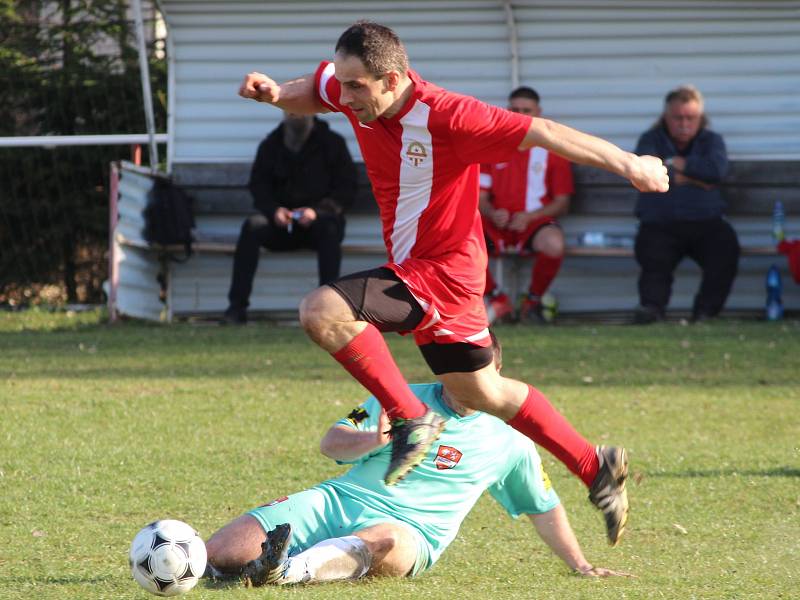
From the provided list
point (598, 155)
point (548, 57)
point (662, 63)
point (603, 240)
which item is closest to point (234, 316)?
point (603, 240)

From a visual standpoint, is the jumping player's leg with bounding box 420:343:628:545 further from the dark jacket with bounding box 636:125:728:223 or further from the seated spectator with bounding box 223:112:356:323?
the dark jacket with bounding box 636:125:728:223

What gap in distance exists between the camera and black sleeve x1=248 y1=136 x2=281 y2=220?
11727 mm

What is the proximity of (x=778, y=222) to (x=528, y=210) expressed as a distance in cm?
229

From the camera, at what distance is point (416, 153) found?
17.0 feet

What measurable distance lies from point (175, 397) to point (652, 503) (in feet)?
11.1

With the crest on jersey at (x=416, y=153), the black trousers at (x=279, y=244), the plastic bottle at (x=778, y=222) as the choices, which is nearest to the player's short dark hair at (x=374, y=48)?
the crest on jersey at (x=416, y=153)

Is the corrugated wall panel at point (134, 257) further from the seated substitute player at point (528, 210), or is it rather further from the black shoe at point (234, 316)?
the seated substitute player at point (528, 210)

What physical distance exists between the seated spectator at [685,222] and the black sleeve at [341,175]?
2.60 m

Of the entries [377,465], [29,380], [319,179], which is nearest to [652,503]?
[377,465]

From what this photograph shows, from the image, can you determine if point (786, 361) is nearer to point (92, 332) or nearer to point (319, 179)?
point (319, 179)

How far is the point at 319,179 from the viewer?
11.8m

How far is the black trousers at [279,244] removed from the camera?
11656mm

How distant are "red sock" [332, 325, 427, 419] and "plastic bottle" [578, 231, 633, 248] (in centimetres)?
747

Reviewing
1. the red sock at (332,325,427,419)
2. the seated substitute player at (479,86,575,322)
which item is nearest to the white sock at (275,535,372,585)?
the red sock at (332,325,427,419)
